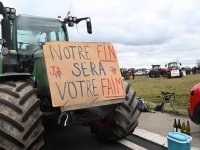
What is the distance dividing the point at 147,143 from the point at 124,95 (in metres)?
1.49

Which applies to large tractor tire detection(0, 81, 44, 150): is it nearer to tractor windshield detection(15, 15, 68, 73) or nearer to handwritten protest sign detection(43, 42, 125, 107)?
handwritten protest sign detection(43, 42, 125, 107)

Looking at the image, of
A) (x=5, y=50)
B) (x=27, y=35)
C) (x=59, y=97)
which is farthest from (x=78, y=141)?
(x=27, y=35)

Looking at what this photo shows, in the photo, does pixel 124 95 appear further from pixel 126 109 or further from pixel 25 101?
pixel 25 101

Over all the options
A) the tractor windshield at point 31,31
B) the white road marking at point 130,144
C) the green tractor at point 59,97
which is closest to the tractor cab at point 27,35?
the tractor windshield at point 31,31

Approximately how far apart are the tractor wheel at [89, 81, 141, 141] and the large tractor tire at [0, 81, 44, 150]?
1.35 metres

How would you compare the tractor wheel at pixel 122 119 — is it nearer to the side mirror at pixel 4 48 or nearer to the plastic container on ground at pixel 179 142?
the plastic container on ground at pixel 179 142

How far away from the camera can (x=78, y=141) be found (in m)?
4.76

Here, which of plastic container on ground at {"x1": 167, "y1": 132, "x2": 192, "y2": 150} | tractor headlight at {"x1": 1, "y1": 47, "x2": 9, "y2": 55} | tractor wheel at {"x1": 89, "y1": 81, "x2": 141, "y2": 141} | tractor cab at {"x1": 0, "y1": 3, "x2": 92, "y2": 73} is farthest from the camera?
tractor cab at {"x1": 0, "y1": 3, "x2": 92, "y2": 73}

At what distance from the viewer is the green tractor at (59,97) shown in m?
2.96

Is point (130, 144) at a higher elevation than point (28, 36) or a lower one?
lower

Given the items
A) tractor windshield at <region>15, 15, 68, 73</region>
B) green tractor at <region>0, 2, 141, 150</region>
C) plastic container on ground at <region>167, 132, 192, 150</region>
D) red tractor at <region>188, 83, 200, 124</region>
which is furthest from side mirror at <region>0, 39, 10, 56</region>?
red tractor at <region>188, 83, 200, 124</region>

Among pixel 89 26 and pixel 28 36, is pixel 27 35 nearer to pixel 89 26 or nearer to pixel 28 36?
pixel 28 36

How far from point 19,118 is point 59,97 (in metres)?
0.57

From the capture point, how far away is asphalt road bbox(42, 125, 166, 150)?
4.41 m
